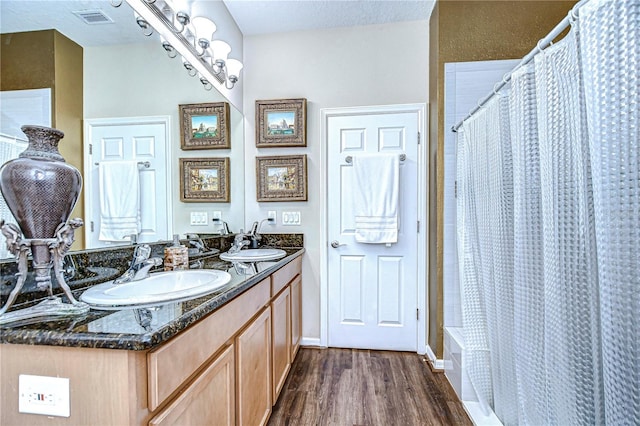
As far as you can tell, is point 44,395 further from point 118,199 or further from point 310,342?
point 310,342

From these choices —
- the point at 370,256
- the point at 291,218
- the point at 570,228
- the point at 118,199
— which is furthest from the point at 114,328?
the point at 370,256

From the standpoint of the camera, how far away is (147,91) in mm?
1369

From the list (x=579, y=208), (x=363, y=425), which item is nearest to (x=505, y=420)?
(x=363, y=425)

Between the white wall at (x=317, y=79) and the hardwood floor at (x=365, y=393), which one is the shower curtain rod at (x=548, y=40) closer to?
the white wall at (x=317, y=79)

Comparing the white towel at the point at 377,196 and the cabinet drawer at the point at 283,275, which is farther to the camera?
the white towel at the point at 377,196

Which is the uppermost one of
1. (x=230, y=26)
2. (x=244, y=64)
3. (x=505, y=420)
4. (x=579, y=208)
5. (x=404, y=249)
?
(x=230, y=26)

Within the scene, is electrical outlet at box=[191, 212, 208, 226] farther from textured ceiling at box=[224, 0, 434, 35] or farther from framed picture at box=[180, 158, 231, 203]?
textured ceiling at box=[224, 0, 434, 35]

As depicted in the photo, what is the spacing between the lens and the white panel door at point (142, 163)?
109 centimetres

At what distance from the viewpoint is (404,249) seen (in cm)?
226

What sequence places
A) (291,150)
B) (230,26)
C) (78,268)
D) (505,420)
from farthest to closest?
(291,150) < (230,26) < (505,420) < (78,268)

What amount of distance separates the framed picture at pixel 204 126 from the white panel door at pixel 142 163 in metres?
0.22

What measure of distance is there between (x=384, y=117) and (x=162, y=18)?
1.57 metres

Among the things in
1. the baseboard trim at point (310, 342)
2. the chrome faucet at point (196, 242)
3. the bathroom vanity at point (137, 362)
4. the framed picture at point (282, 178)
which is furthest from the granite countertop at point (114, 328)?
the baseboard trim at point (310, 342)

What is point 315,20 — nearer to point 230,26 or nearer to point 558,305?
point 230,26
